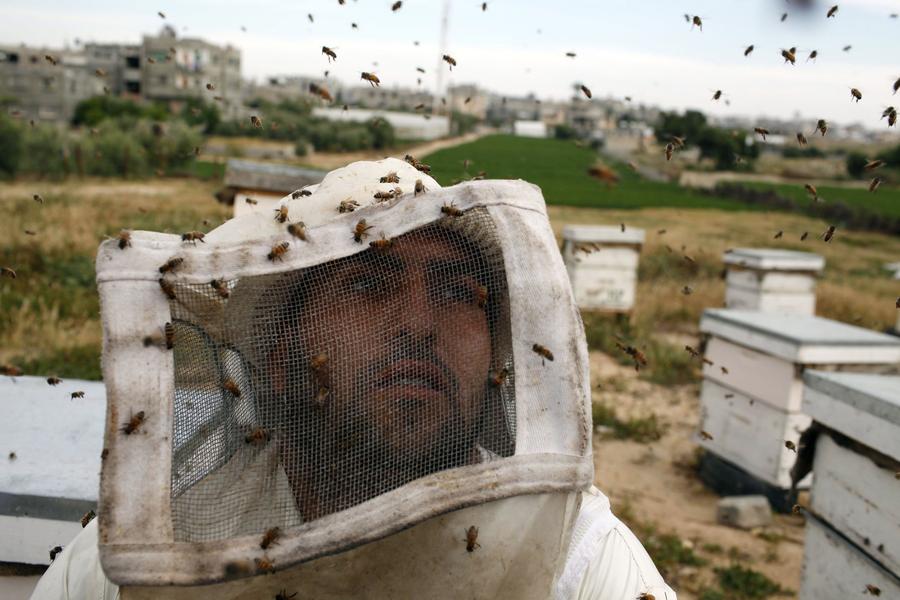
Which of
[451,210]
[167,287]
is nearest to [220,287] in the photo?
[167,287]

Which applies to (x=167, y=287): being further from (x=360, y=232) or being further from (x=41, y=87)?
(x=41, y=87)

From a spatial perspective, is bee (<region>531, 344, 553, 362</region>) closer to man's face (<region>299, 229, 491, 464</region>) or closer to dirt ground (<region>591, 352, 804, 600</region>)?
man's face (<region>299, 229, 491, 464</region>)

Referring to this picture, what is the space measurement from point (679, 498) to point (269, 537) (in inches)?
233

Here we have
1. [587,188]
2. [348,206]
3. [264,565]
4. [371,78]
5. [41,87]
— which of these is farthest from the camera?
[41,87]

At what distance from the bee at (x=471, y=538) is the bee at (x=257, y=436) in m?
0.36

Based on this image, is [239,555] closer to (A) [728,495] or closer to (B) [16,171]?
(A) [728,495]

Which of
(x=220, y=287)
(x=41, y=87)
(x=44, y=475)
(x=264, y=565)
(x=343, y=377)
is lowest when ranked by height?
(x=44, y=475)

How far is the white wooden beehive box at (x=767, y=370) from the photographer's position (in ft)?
18.1

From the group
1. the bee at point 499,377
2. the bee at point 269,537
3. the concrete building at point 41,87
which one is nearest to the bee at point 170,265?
the bee at point 269,537

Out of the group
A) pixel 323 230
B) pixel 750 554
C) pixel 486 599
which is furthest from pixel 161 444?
pixel 750 554

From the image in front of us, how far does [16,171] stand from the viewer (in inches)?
1139

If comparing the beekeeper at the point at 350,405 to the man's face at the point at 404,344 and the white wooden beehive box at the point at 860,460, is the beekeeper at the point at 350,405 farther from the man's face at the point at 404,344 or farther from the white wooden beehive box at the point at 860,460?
the white wooden beehive box at the point at 860,460

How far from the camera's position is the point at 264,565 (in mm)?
1085

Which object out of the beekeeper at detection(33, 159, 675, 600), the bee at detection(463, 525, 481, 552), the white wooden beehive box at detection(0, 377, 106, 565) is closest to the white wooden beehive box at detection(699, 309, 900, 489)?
the white wooden beehive box at detection(0, 377, 106, 565)
